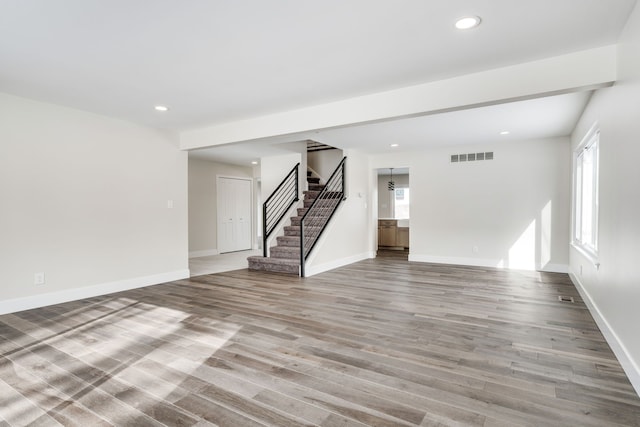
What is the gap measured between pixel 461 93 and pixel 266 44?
6.26ft

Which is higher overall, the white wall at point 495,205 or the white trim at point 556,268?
the white wall at point 495,205

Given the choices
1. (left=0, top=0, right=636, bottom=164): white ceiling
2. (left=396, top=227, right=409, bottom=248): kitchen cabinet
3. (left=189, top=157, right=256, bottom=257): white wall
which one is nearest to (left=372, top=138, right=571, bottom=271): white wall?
(left=396, top=227, right=409, bottom=248): kitchen cabinet

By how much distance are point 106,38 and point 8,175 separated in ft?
7.94

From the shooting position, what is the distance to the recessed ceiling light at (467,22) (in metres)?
2.33

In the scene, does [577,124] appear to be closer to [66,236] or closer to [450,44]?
[450,44]

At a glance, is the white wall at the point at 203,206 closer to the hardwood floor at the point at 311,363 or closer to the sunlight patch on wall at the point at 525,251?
the hardwood floor at the point at 311,363

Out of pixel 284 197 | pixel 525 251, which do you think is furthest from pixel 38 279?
pixel 525 251

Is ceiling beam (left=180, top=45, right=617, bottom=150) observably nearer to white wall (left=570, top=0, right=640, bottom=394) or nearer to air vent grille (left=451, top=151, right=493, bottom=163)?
white wall (left=570, top=0, right=640, bottom=394)

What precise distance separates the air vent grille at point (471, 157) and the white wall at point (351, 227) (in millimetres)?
1910

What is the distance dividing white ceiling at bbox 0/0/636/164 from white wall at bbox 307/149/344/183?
212 inches

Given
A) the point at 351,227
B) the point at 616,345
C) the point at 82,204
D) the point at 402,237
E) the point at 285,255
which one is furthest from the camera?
the point at 402,237

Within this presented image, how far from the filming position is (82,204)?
4.46 metres

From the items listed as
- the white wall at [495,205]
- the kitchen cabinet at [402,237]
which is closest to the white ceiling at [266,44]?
the white wall at [495,205]

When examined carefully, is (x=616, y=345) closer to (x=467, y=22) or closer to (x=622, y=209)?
(x=622, y=209)
